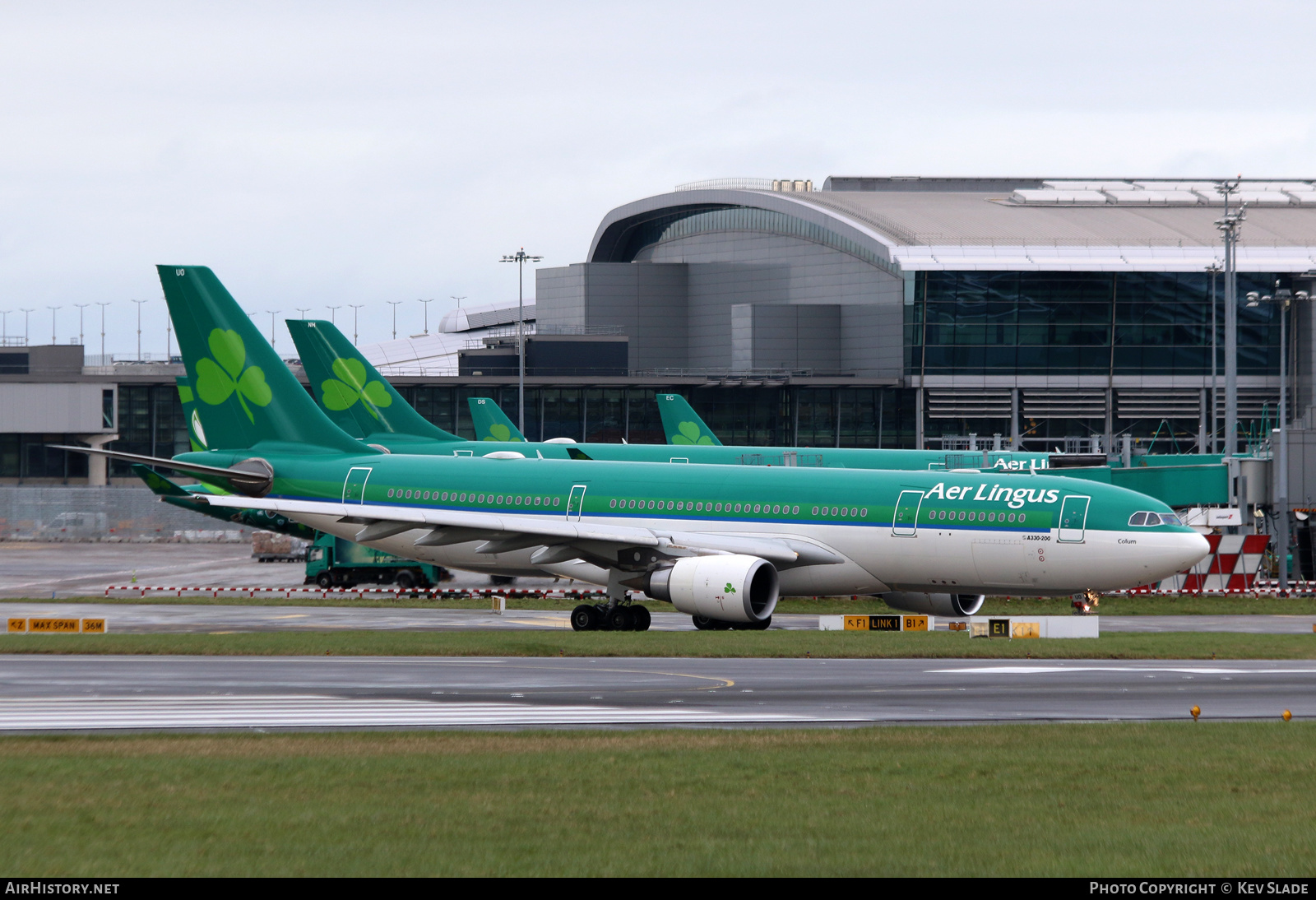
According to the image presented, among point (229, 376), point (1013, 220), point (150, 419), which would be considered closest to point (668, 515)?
point (229, 376)

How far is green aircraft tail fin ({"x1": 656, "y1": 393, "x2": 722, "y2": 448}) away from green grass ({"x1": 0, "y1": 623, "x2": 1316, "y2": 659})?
159 ft

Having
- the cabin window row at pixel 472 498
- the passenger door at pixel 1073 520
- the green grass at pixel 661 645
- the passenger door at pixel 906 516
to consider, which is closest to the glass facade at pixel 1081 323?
the cabin window row at pixel 472 498

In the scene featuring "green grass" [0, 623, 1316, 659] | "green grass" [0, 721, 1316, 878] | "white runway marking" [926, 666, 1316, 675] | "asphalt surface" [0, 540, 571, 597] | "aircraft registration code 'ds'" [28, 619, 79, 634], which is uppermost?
"green grass" [0, 721, 1316, 878]

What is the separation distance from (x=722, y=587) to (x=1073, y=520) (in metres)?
A: 8.65

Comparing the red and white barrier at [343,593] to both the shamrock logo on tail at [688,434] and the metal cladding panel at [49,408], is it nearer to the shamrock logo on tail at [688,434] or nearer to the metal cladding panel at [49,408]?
the shamrock logo on tail at [688,434]

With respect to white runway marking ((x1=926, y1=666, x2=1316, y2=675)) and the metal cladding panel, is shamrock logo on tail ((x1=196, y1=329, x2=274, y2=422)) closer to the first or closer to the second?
white runway marking ((x1=926, y1=666, x2=1316, y2=675))

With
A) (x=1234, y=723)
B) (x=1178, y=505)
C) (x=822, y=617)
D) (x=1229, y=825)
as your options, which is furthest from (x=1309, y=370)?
(x=1229, y=825)

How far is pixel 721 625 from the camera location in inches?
1556

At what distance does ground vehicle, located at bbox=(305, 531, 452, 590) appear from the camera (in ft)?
201

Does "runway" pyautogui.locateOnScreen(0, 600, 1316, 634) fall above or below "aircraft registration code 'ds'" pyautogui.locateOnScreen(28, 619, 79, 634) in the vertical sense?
below

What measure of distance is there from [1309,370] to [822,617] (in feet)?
263

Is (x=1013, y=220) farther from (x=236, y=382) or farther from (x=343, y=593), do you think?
(x=236, y=382)

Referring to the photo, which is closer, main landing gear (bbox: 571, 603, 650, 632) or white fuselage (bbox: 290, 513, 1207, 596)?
white fuselage (bbox: 290, 513, 1207, 596)

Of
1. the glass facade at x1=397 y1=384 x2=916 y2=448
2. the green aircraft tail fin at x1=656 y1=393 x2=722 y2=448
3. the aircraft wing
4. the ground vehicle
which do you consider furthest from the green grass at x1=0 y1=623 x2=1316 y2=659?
the glass facade at x1=397 y1=384 x2=916 y2=448
